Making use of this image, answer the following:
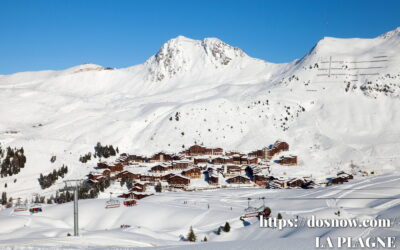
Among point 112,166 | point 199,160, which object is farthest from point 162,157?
point 112,166

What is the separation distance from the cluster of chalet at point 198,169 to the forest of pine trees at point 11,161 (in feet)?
51.0

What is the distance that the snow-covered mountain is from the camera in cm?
7400

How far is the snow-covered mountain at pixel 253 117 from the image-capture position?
7400cm

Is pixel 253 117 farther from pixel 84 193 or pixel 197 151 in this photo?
pixel 84 193

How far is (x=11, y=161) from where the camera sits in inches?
2776

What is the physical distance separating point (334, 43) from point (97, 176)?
11015cm

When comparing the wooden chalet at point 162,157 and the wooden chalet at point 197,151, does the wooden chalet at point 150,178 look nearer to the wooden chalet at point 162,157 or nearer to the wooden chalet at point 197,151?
the wooden chalet at point 162,157

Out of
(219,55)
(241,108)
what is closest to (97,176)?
(241,108)

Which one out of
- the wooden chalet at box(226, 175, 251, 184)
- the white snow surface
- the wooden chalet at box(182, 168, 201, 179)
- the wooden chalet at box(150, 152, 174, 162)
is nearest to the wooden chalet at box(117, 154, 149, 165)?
the wooden chalet at box(150, 152, 174, 162)

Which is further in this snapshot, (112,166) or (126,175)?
(112,166)

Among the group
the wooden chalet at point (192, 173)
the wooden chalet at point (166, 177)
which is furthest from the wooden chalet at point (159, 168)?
the wooden chalet at point (192, 173)

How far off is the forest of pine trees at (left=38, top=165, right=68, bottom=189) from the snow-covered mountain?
1.18 m

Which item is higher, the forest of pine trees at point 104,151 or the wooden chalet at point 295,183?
the forest of pine trees at point 104,151

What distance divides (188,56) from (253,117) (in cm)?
9232
